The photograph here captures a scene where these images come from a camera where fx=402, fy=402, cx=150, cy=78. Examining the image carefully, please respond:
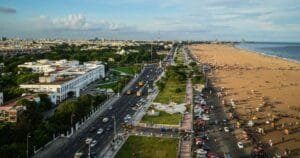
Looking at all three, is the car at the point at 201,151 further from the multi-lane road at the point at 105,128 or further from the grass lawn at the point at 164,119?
the grass lawn at the point at 164,119

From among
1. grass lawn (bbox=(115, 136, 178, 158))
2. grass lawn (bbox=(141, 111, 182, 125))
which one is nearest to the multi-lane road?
grass lawn (bbox=(115, 136, 178, 158))

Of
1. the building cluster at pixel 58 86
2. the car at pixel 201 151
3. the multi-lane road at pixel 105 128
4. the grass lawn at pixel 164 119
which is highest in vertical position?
the building cluster at pixel 58 86

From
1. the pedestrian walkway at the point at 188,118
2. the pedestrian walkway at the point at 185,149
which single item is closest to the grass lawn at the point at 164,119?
the pedestrian walkway at the point at 188,118

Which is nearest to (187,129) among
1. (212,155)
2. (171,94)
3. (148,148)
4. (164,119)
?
(164,119)

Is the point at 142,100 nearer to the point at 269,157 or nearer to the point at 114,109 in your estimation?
the point at 114,109

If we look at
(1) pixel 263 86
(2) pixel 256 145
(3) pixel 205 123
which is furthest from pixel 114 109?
(1) pixel 263 86

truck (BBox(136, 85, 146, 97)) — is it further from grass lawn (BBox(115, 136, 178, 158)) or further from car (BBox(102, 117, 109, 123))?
grass lawn (BBox(115, 136, 178, 158))
